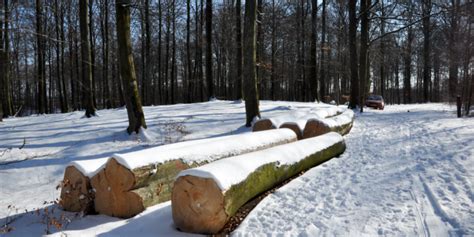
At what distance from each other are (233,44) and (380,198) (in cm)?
2682

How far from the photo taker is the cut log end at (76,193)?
15.9ft

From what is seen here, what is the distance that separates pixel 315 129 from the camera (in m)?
9.43

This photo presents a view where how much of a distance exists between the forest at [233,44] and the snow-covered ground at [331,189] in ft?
6.07

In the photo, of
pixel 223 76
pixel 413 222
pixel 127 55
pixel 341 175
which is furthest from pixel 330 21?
pixel 413 222

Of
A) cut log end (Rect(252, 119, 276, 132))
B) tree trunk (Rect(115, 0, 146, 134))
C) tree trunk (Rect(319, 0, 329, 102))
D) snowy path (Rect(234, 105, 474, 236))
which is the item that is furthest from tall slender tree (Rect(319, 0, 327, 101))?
snowy path (Rect(234, 105, 474, 236))

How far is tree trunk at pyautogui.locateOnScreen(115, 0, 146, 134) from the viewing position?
399 inches

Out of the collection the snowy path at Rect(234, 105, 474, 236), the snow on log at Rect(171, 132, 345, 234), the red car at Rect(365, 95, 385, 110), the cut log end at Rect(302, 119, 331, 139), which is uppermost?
the red car at Rect(365, 95, 385, 110)

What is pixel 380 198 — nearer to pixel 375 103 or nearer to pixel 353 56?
pixel 353 56

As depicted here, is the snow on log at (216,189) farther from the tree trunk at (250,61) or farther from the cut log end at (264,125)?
the tree trunk at (250,61)

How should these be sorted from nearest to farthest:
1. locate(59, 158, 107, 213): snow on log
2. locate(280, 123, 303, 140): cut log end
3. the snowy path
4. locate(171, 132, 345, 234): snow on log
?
1. the snowy path
2. locate(171, 132, 345, 234): snow on log
3. locate(59, 158, 107, 213): snow on log
4. locate(280, 123, 303, 140): cut log end

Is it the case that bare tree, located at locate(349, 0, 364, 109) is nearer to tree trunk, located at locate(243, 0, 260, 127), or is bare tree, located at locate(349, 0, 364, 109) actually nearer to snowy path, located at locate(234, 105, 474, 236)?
tree trunk, located at locate(243, 0, 260, 127)

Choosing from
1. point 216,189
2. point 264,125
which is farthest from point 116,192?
point 264,125

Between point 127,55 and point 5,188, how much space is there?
4859 mm

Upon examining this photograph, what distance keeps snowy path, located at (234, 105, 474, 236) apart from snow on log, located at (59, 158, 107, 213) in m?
2.22
